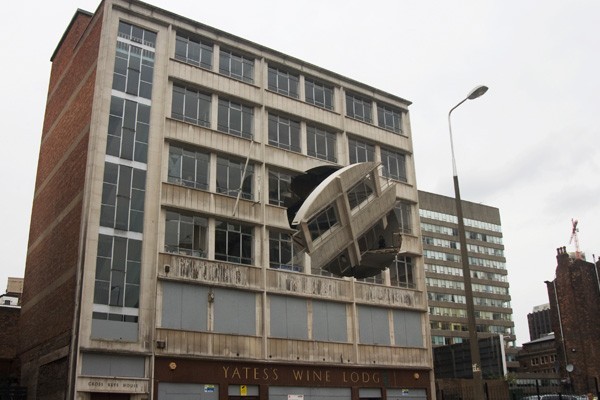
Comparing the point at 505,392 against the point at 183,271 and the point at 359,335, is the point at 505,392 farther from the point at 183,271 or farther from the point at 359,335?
the point at 183,271

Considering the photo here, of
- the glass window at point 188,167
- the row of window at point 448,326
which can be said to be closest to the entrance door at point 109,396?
the glass window at point 188,167

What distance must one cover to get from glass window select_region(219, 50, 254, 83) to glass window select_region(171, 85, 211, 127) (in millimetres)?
2403

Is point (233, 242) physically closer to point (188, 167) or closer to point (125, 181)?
point (188, 167)

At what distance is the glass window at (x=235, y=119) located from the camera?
37469mm

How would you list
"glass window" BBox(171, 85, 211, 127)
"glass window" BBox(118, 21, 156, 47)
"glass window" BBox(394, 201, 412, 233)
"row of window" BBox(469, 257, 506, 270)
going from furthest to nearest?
"row of window" BBox(469, 257, 506, 270) → "glass window" BBox(394, 201, 412, 233) → "glass window" BBox(171, 85, 211, 127) → "glass window" BBox(118, 21, 156, 47)

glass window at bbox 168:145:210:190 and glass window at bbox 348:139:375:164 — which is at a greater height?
glass window at bbox 348:139:375:164

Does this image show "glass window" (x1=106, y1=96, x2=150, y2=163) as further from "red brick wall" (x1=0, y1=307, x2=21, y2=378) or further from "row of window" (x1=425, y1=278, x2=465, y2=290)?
"row of window" (x1=425, y1=278, x2=465, y2=290)

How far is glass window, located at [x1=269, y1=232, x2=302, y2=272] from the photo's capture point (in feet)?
121

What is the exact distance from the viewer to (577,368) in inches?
2662

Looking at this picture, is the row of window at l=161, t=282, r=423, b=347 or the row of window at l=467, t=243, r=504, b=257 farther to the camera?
the row of window at l=467, t=243, r=504, b=257

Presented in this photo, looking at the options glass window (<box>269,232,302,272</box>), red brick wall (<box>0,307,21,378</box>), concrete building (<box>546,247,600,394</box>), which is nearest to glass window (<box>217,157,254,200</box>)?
glass window (<box>269,232,302,272</box>)

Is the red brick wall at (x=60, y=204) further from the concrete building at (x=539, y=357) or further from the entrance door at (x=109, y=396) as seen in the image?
the concrete building at (x=539, y=357)

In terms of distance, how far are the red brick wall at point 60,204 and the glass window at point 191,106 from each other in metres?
4.51

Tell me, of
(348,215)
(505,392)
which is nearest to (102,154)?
(348,215)
